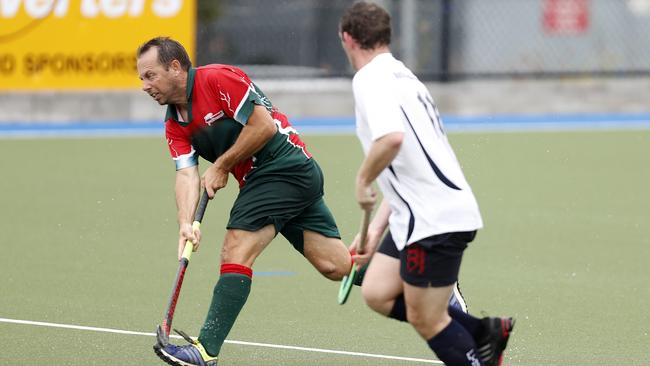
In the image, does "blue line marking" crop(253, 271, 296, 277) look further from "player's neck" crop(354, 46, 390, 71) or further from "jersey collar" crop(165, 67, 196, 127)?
"player's neck" crop(354, 46, 390, 71)

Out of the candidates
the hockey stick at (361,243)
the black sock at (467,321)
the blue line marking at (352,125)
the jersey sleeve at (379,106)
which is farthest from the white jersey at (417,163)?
the blue line marking at (352,125)

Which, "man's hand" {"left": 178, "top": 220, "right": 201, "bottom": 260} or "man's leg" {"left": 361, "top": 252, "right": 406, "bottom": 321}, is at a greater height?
"man's leg" {"left": 361, "top": 252, "right": 406, "bottom": 321}

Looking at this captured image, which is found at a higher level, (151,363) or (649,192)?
(151,363)

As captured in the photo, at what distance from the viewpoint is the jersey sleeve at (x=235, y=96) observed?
615cm

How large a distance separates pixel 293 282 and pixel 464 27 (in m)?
10.7

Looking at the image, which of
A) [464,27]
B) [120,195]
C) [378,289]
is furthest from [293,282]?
[464,27]

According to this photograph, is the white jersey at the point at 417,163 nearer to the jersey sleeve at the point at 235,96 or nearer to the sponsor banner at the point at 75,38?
the jersey sleeve at the point at 235,96

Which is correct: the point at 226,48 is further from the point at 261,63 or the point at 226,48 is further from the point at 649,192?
the point at 649,192

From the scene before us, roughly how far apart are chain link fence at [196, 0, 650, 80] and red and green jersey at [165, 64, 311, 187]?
11.2m

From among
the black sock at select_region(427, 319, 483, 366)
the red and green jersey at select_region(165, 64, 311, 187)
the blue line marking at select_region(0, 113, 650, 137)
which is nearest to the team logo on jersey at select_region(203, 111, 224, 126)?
the red and green jersey at select_region(165, 64, 311, 187)

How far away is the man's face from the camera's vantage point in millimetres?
6031

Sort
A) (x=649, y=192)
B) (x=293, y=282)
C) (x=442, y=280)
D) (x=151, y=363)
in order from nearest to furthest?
1. (x=442, y=280)
2. (x=151, y=363)
3. (x=293, y=282)
4. (x=649, y=192)

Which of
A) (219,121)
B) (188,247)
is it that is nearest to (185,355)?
(188,247)

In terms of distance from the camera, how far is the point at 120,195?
462 inches
